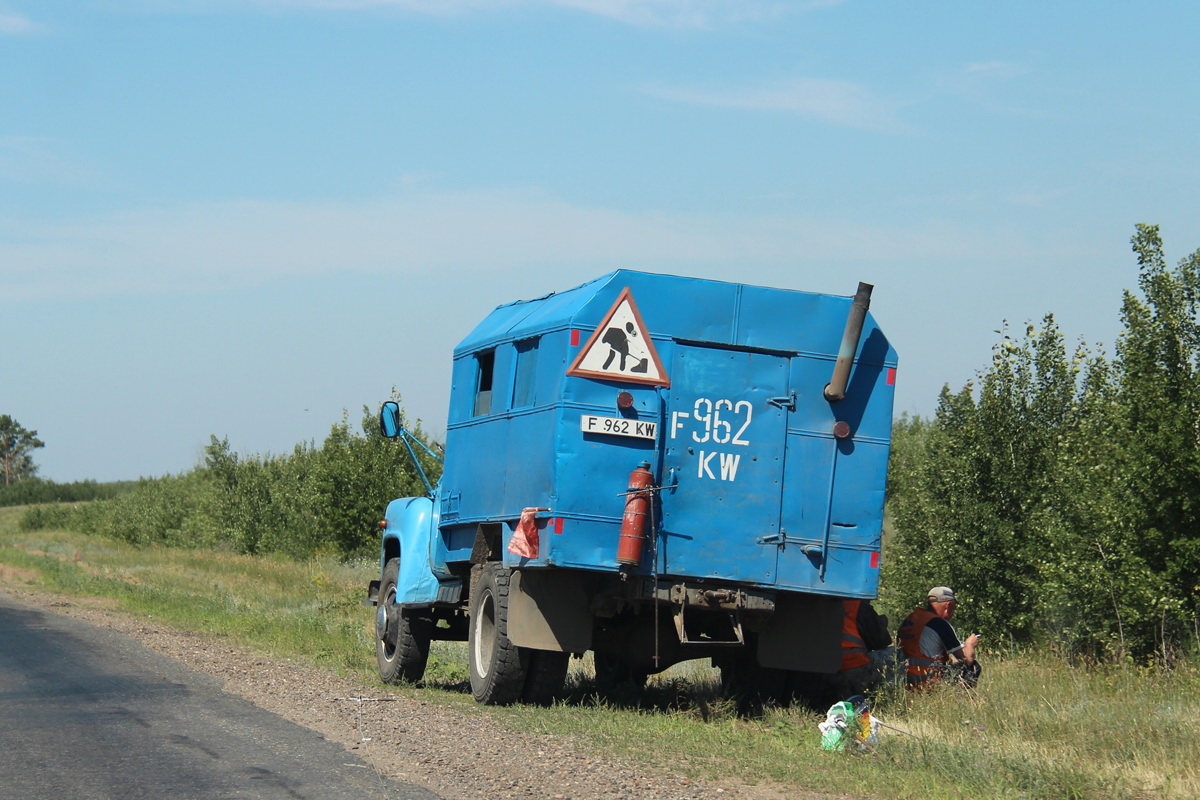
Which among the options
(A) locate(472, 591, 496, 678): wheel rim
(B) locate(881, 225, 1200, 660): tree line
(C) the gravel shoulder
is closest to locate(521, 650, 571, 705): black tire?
(A) locate(472, 591, 496, 678): wheel rim

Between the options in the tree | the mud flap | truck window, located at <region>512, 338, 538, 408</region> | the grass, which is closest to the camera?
the grass

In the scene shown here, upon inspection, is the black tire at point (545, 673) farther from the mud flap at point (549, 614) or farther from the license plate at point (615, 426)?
the license plate at point (615, 426)

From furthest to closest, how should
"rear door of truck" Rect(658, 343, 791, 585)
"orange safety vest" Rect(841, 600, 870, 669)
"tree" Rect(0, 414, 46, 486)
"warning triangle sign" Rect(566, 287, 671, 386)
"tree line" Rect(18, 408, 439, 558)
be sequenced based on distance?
"tree" Rect(0, 414, 46, 486), "tree line" Rect(18, 408, 439, 558), "orange safety vest" Rect(841, 600, 870, 669), "rear door of truck" Rect(658, 343, 791, 585), "warning triangle sign" Rect(566, 287, 671, 386)

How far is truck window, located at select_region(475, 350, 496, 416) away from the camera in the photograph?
1257 centimetres

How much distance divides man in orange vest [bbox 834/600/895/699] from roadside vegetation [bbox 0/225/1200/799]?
0.75 meters

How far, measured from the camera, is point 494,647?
37.3 feet

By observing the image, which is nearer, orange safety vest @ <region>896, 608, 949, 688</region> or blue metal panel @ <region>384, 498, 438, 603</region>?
orange safety vest @ <region>896, 608, 949, 688</region>

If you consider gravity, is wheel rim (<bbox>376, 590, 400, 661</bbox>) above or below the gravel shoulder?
above

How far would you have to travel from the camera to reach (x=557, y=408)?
10.3 metres

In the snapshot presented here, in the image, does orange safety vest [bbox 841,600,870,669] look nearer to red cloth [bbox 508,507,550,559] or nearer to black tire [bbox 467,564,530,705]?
black tire [bbox 467,564,530,705]

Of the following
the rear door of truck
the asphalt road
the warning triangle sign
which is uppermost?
the warning triangle sign

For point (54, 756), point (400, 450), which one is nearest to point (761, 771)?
point (54, 756)

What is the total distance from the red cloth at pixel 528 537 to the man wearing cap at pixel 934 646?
12.8 ft

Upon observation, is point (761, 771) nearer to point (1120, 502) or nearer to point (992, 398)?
point (1120, 502)
